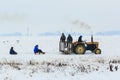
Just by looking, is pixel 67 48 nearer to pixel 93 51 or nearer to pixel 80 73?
pixel 93 51

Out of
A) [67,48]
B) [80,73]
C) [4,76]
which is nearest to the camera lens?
[4,76]

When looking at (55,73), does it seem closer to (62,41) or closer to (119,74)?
(119,74)

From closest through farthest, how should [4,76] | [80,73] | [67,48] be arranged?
[4,76], [80,73], [67,48]

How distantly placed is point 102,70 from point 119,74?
1322 mm

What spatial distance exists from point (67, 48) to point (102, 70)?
17.1m

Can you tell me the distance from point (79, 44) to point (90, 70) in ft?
55.9

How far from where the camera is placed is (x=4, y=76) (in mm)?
17875

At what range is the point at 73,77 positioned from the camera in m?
18.0

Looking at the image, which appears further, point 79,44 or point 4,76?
point 79,44

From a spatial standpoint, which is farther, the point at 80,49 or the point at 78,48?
the point at 78,48

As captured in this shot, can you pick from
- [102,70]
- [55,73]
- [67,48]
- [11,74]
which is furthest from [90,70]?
[67,48]

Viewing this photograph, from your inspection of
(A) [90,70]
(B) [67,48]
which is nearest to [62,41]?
(B) [67,48]

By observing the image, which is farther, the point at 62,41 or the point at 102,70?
the point at 62,41

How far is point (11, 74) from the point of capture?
60.6ft
